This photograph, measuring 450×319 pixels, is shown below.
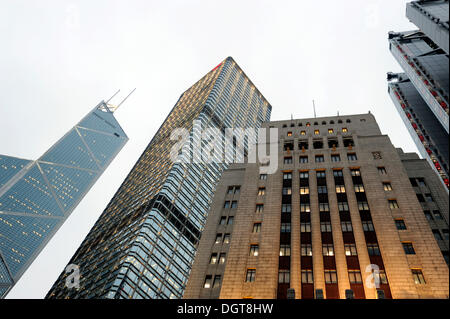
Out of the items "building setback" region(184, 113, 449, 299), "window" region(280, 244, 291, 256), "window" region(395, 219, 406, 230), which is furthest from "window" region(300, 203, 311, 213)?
"window" region(395, 219, 406, 230)

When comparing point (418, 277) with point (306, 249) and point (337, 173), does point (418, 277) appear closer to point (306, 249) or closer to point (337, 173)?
point (306, 249)

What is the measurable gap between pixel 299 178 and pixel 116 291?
5226 centimetres

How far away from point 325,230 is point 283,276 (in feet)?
26.9

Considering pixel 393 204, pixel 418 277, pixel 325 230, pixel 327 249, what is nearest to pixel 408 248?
pixel 418 277

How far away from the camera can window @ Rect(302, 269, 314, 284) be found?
32.6 metres

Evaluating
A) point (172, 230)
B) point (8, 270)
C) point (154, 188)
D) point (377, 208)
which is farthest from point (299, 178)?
point (8, 270)

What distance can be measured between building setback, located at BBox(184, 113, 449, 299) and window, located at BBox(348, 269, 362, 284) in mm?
94

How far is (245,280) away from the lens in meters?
33.4

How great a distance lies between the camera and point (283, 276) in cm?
3356

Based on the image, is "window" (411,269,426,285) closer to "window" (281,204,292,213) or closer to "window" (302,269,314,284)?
"window" (302,269,314,284)

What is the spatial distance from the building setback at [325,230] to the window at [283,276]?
105mm

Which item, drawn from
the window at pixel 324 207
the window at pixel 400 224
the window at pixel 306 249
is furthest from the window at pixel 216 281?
the window at pixel 400 224
